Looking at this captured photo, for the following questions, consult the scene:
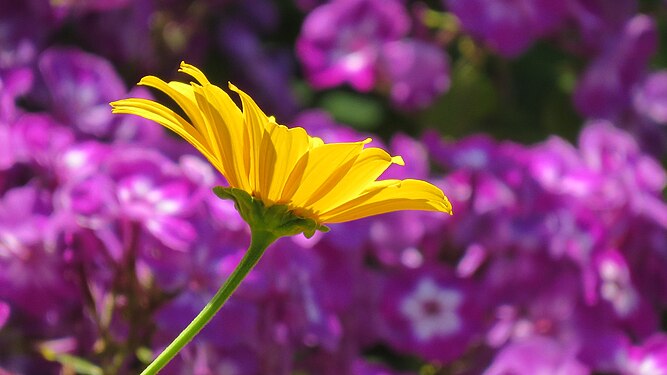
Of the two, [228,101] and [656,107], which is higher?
[656,107]

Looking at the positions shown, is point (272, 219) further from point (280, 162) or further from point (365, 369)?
point (365, 369)

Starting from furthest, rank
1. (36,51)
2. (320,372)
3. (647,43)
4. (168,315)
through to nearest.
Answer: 1. (647,43)
2. (36,51)
3. (320,372)
4. (168,315)

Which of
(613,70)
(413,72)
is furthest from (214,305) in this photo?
(613,70)

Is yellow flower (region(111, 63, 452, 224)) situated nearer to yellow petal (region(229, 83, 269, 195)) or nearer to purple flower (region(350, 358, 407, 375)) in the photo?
yellow petal (region(229, 83, 269, 195))

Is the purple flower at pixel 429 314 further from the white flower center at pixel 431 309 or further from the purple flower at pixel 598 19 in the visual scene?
the purple flower at pixel 598 19

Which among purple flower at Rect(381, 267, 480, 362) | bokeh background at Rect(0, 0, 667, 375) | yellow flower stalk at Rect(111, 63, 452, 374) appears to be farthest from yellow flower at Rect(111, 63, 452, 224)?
purple flower at Rect(381, 267, 480, 362)

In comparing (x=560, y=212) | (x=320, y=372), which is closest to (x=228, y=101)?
(x=320, y=372)

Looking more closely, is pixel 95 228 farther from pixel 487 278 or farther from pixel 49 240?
pixel 487 278
